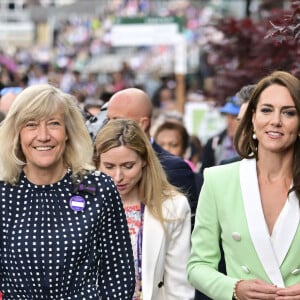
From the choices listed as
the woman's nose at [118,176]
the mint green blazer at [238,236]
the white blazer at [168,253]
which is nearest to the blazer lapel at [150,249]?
the white blazer at [168,253]

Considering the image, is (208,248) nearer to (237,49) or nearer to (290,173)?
(290,173)

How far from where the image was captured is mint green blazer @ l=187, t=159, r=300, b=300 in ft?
19.6

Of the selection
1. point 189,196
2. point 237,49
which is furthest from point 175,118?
point 189,196

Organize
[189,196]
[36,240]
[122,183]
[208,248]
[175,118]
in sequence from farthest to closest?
[175,118], [189,196], [122,183], [208,248], [36,240]

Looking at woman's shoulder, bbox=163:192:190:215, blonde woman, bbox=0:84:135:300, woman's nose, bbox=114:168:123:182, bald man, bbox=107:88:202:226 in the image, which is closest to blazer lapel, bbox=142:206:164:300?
woman's shoulder, bbox=163:192:190:215

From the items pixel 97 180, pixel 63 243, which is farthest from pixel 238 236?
pixel 63 243

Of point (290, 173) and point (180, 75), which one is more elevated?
point (290, 173)

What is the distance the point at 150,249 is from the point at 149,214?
0.72 ft

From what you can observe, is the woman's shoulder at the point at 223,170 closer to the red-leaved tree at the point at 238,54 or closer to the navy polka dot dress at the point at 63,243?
the navy polka dot dress at the point at 63,243

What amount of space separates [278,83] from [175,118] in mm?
6534

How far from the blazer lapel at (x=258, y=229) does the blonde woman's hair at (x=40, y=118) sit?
0.77 m

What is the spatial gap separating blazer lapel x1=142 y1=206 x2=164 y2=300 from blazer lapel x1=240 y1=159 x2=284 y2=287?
940 millimetres

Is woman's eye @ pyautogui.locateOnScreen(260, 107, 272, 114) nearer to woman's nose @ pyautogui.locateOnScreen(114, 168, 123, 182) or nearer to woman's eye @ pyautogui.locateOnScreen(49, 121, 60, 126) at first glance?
woman's eye @ pyautogui.locateOnScreen(49, 121, 60, 126)

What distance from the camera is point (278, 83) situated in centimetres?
618
